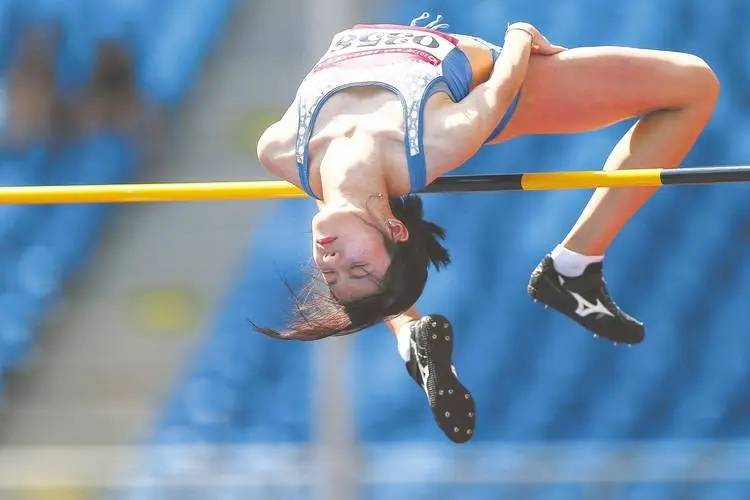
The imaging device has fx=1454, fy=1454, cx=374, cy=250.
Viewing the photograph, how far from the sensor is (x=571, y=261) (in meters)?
3.54

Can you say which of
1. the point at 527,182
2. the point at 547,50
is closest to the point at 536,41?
the point at 547,50

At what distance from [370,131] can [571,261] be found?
29.0 inches

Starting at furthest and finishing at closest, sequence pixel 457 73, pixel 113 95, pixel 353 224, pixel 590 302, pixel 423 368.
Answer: pixel 113 95 → pixel 590 302 → pixel 423 368 → pixel 457 73 → pixel 353 224

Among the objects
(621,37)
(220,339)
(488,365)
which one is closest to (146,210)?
(220,339)

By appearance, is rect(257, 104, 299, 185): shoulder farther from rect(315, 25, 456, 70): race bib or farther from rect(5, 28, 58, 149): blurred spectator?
rect(5, 28, 58, 149): blurred spectator

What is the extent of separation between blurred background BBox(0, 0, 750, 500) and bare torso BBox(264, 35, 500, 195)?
6.64ft

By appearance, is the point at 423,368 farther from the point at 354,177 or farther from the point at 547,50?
the point at 547,50

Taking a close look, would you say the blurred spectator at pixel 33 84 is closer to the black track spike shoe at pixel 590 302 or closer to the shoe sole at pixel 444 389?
the black track spike shoe at pixel 590 302

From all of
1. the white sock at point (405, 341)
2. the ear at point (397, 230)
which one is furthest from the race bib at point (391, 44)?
the white sock at point (405, 341)

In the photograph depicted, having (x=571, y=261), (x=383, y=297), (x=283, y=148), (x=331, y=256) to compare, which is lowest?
(x=571, y=261)

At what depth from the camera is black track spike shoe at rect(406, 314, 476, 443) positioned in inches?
129

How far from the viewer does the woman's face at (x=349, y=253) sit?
3.00 meters

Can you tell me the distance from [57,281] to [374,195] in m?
3.39

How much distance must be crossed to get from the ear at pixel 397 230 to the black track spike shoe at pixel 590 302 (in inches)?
24.0
